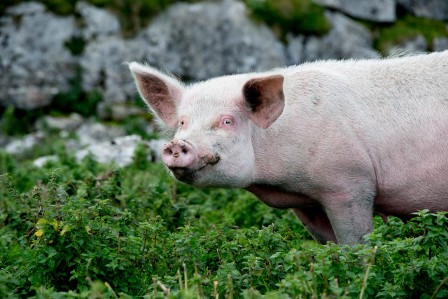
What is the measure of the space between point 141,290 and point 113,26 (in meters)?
11.0

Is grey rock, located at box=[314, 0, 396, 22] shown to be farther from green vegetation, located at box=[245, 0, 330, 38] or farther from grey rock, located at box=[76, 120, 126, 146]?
grey rock, located at box=[76, 120, 126, 146]

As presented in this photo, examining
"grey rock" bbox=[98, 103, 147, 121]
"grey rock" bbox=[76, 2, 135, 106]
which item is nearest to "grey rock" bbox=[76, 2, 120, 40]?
"grey rock" bbox=[76, 2, 135, 106]

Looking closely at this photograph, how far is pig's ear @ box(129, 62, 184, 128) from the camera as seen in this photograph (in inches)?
283

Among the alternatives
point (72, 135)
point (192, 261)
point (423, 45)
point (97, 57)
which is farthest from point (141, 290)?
point (423, 45)

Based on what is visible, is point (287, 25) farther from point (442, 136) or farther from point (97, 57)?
point (442, 136)

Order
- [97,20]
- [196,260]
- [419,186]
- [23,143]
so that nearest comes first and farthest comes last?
[196,260] < [419,186] < [23,143] < [97,20]

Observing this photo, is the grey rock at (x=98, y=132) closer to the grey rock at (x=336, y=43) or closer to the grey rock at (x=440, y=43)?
the grey rock at (x=336, y=43)

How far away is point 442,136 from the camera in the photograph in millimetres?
6742

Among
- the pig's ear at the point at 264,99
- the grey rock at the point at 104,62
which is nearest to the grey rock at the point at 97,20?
the grey rock at the point at 104,62

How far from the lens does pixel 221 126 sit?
21.4ft

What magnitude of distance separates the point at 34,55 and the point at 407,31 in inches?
297

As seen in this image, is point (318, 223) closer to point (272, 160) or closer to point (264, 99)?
point (272, 160)

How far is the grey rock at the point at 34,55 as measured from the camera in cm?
A: 1580

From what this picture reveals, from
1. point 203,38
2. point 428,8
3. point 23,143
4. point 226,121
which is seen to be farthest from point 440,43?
point 226,121
